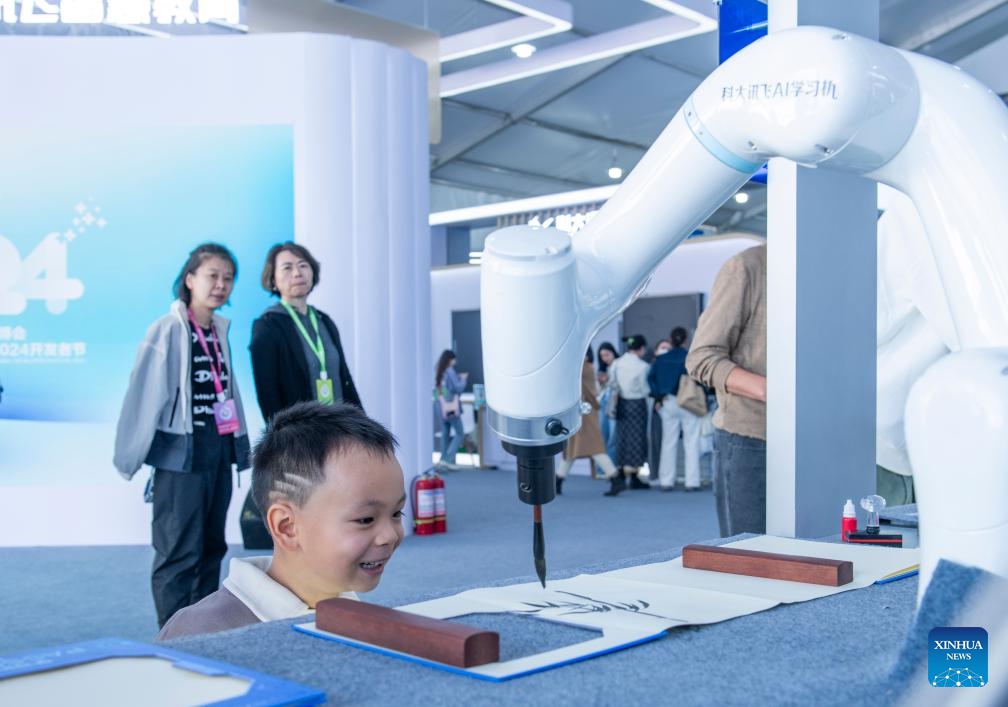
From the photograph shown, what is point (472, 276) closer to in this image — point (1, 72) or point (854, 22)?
point (1, 72)

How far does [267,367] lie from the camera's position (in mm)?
3744

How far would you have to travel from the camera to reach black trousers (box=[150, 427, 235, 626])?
3342 millimetres

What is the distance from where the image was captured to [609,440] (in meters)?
10.5

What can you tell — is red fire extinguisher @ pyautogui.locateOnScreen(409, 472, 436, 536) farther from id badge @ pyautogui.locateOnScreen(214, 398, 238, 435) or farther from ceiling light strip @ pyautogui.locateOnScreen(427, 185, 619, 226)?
ceiling light strip @ pyautogui.locateOnScreen(427, 185, 619, 226)

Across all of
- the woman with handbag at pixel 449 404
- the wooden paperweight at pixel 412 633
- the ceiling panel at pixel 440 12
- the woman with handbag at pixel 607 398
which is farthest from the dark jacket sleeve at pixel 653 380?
the wooden paperweight at pixel 412 633

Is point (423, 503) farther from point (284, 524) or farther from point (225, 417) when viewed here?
point (284, 524)

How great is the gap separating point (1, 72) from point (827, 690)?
6.57 meters

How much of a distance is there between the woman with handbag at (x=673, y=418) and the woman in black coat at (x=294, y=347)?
5450 mm

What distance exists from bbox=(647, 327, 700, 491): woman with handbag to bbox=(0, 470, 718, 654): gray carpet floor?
1.26 ft

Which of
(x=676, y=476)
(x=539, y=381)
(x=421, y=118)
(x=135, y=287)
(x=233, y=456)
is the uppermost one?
(x=421, y=118)

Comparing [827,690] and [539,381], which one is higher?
[539,381]

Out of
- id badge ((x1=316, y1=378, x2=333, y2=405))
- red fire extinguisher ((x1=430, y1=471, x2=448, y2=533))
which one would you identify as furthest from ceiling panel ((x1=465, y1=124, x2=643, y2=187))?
id badge ((x1=316, y1=378, x2=333, y2=405))

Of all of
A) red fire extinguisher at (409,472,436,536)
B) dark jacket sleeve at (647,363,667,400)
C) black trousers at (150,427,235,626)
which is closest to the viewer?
black trousers at (150,427,235,626)

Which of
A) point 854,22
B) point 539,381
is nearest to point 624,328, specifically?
point 854,22
